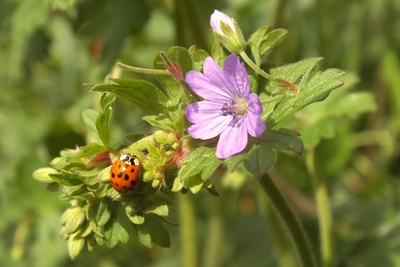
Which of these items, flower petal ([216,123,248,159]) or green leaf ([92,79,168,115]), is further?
green leaf ([92,79,168,115])

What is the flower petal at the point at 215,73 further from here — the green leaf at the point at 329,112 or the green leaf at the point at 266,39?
the green leaf at the point at 329,112

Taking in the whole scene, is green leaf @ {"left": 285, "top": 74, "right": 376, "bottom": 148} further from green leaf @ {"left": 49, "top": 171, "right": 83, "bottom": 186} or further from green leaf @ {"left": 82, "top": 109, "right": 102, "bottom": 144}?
green leaf @ {"left": 49, "top": 171, "right": 83, "bottom": 186}

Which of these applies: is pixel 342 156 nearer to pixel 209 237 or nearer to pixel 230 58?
pixel 209 237

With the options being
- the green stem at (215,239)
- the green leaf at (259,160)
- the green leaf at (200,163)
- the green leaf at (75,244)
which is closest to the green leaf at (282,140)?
the green leaf at (259,160)

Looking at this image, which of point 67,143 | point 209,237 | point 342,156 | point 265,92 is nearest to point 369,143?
point 342,156

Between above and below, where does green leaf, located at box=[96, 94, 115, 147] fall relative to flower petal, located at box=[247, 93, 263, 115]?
above

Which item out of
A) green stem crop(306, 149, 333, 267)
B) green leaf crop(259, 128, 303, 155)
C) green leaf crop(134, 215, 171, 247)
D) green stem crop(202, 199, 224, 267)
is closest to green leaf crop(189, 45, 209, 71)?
green leaf crop(259, 128, 303, 155)
